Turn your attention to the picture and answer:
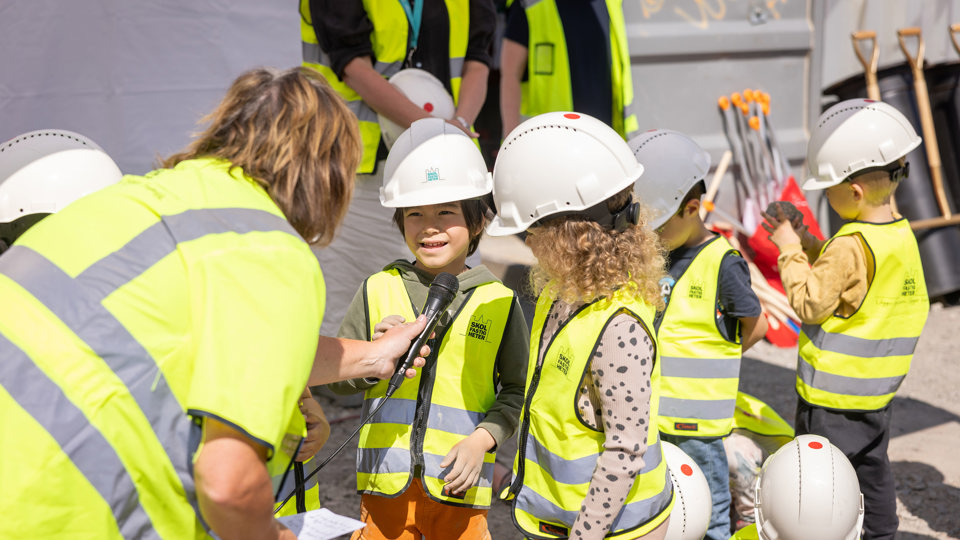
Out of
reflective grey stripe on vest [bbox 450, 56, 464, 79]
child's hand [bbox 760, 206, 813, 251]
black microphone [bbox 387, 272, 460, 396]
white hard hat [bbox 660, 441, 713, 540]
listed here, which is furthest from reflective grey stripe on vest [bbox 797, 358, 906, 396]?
reflective grey stripe on vest [bbox 450, 56, 464, 79]

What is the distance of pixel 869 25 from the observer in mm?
7875

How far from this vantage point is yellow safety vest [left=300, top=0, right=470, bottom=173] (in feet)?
13.2

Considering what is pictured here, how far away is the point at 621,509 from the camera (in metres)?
2.20

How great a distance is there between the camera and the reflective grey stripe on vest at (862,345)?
3322 mm

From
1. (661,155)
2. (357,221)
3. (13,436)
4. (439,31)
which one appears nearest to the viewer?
(13,436)

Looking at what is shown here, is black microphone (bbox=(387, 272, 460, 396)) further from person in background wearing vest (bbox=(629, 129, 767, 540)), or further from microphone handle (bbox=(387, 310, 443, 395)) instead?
person in background wearing vest (bbox=(629, 129, 767, 540))

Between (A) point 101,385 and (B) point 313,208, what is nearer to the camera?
(A) point 101,385

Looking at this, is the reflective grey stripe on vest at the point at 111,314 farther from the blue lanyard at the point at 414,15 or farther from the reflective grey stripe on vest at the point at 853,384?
the blue lanyard at the point at 414,15

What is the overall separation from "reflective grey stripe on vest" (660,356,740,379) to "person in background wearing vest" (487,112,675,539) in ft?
2.99

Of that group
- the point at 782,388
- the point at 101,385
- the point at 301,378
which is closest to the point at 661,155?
the point at 301,378

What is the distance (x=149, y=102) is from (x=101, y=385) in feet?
12.6

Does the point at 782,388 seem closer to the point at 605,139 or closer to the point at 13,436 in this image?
the point at 605,139

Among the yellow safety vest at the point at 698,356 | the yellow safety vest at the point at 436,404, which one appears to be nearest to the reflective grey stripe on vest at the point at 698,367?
the yellow safety vest at the point at 698,356

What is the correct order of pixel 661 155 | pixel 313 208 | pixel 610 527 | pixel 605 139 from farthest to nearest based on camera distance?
pixel 661 155 < pixel 605 139 < pixel 610 527 < pixel 313 208
